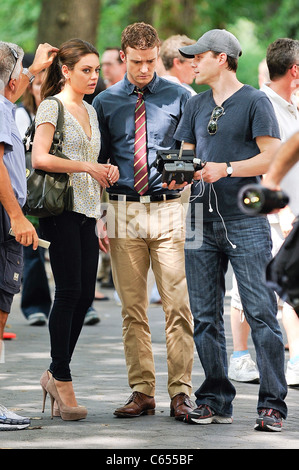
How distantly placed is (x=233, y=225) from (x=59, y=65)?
1498mm

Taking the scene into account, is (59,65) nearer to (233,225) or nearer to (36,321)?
(233,225)

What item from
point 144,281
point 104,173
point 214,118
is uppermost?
point 214,118

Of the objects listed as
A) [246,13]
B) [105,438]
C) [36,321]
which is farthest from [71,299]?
[246,13]

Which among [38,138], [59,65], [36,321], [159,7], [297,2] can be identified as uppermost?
[297,2]

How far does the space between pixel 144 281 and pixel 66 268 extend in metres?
0.66

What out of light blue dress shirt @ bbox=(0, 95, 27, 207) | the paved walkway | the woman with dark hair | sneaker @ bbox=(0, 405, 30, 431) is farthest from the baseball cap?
sneaker @ bbox=(0, 405, 30, 431)

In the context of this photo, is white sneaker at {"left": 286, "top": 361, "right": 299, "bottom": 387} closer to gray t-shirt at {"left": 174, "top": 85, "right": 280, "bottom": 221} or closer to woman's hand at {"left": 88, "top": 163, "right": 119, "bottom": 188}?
gray t-shirt at {"left": 174, "top": 85, "right": 280, "bottom": 221}

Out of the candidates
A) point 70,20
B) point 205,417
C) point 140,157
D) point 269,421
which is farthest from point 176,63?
point 70,20

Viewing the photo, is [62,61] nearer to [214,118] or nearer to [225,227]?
[214,118]

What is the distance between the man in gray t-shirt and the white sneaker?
1.36 meters

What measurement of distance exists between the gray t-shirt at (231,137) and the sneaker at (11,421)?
62.1 inches

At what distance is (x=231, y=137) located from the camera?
5.93 m

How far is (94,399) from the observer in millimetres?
6730

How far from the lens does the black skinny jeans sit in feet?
19.9
